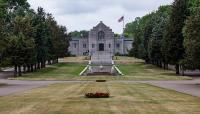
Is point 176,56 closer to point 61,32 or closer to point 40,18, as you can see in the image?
point 40,18

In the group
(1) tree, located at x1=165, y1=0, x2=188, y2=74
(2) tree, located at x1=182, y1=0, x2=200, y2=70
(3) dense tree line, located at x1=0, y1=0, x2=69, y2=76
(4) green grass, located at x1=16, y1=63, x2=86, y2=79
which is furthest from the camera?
(1) tree, located at x1=165, y1=0, x2=188, y2=74

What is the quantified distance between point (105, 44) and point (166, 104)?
15095 centimetres

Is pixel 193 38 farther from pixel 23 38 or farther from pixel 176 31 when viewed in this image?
pixel 23 38

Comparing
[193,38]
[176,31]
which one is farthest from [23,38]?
[193,38]

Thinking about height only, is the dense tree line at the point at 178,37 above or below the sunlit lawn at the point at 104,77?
above

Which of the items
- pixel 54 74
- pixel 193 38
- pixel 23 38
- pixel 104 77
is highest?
pixel 23 38

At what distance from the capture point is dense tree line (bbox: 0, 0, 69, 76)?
6337cm

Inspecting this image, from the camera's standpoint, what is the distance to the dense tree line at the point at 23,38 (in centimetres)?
6337

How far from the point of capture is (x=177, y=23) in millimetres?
69750

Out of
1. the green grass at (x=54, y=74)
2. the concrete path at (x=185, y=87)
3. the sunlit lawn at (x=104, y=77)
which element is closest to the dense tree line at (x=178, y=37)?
the sunlit lawn at (x=104, y=77)

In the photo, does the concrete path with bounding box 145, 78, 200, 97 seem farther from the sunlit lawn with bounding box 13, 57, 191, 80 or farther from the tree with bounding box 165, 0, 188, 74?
the tree with bounding box 165, 0, 188, 74

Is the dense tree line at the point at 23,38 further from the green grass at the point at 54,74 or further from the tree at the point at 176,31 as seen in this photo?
the tree at the point at 176,31

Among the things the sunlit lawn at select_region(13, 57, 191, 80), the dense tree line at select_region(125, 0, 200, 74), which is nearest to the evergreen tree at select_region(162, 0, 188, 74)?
the dense tree line at select_region(125, 0, 200, 74)

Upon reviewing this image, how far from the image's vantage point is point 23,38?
66562 mm
